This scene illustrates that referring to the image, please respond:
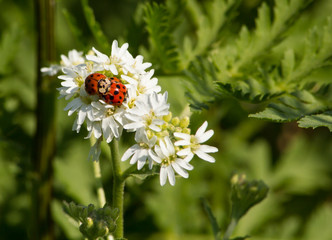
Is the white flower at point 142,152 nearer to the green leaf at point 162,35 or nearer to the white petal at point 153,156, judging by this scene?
the white petal at point 153,156

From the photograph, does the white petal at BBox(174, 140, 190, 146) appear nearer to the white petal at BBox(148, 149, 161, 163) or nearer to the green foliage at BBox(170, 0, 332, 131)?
the white petal at BBox(148, 149, 161, 163)

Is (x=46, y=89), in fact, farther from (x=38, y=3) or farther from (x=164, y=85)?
(x=164, y=85)

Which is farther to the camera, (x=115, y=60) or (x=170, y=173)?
(x=115, y=60)

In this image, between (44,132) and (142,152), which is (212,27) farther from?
(44,132)

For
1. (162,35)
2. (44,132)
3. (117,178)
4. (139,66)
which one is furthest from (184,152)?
(44,132)

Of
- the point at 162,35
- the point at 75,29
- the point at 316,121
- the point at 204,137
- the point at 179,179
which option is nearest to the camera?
the point at 316,121

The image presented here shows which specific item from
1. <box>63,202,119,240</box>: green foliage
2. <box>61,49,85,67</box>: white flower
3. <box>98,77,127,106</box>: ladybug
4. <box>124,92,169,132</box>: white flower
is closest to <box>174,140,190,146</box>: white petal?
<box>124,92,169,132</box>: white flower

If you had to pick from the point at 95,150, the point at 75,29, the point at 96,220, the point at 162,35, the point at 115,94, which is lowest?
the point at 96,220
